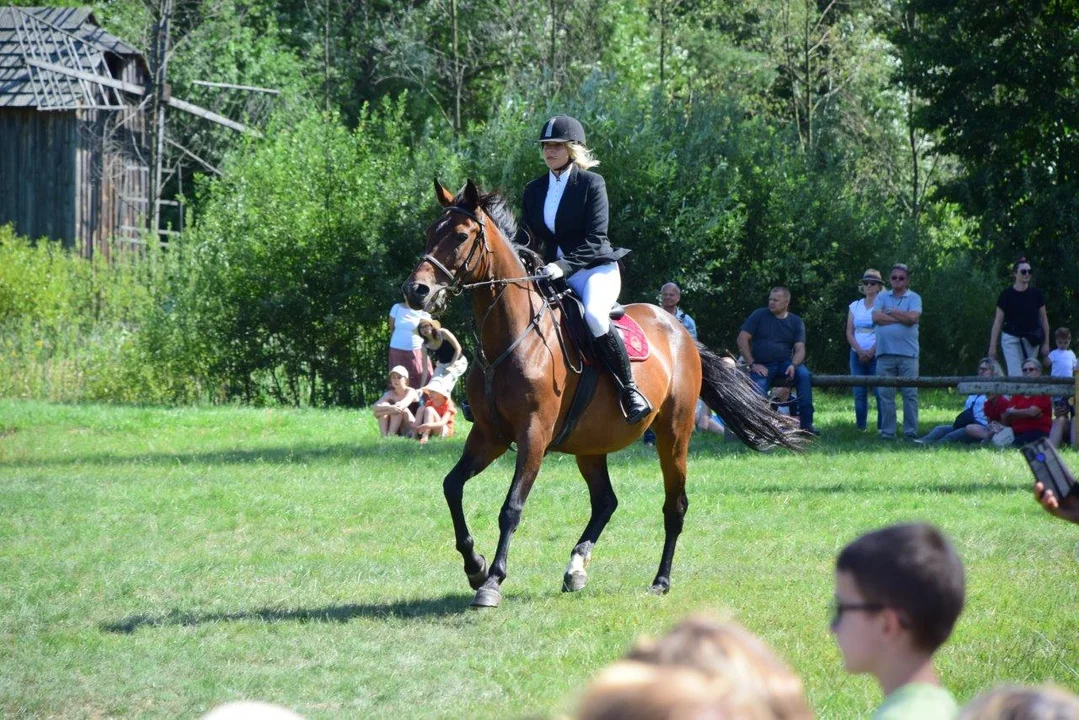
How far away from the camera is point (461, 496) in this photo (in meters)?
8.62

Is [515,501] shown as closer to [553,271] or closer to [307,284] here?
[553,271]

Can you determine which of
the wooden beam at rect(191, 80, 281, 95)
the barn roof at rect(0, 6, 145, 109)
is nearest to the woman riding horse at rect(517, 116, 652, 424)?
the wooden beam at rect(191, 80, 281, 95)

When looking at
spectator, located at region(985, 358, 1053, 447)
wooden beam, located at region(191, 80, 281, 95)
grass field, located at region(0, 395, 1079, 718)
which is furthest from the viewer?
wooden beam, located at region(191, 80, 281, 95)

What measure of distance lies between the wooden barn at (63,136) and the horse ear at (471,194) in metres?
36.2

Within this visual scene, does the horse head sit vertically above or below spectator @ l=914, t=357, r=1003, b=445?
above

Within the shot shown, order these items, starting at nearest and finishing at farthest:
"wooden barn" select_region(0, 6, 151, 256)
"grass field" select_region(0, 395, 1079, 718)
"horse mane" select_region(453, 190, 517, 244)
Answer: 1. "grass field" select_region(0, 395, 1079, 718)
2. "horse mane" select_region(453, 190, 517, 244)
3. "wooden barn" select_region(0, 6, 151, 256)

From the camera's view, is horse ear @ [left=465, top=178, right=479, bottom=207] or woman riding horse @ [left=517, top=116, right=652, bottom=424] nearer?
horse ear @ [left=465, top=178, right=479, bottom=207]

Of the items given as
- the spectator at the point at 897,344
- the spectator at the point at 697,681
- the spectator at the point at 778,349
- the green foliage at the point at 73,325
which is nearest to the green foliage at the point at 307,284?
the green foliage at the point at 73,325

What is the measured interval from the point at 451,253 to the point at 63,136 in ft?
127

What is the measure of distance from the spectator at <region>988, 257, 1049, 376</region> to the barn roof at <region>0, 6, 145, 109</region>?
32.3m

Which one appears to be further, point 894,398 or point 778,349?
point 894,398

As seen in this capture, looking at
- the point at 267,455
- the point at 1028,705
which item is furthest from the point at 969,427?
the point at 1028,705

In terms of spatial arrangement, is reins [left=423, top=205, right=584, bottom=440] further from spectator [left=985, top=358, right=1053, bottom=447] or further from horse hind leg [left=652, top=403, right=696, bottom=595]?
spectator [left=985, top=358, right=1053, bottom=447]

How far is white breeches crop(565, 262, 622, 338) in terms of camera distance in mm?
9344
